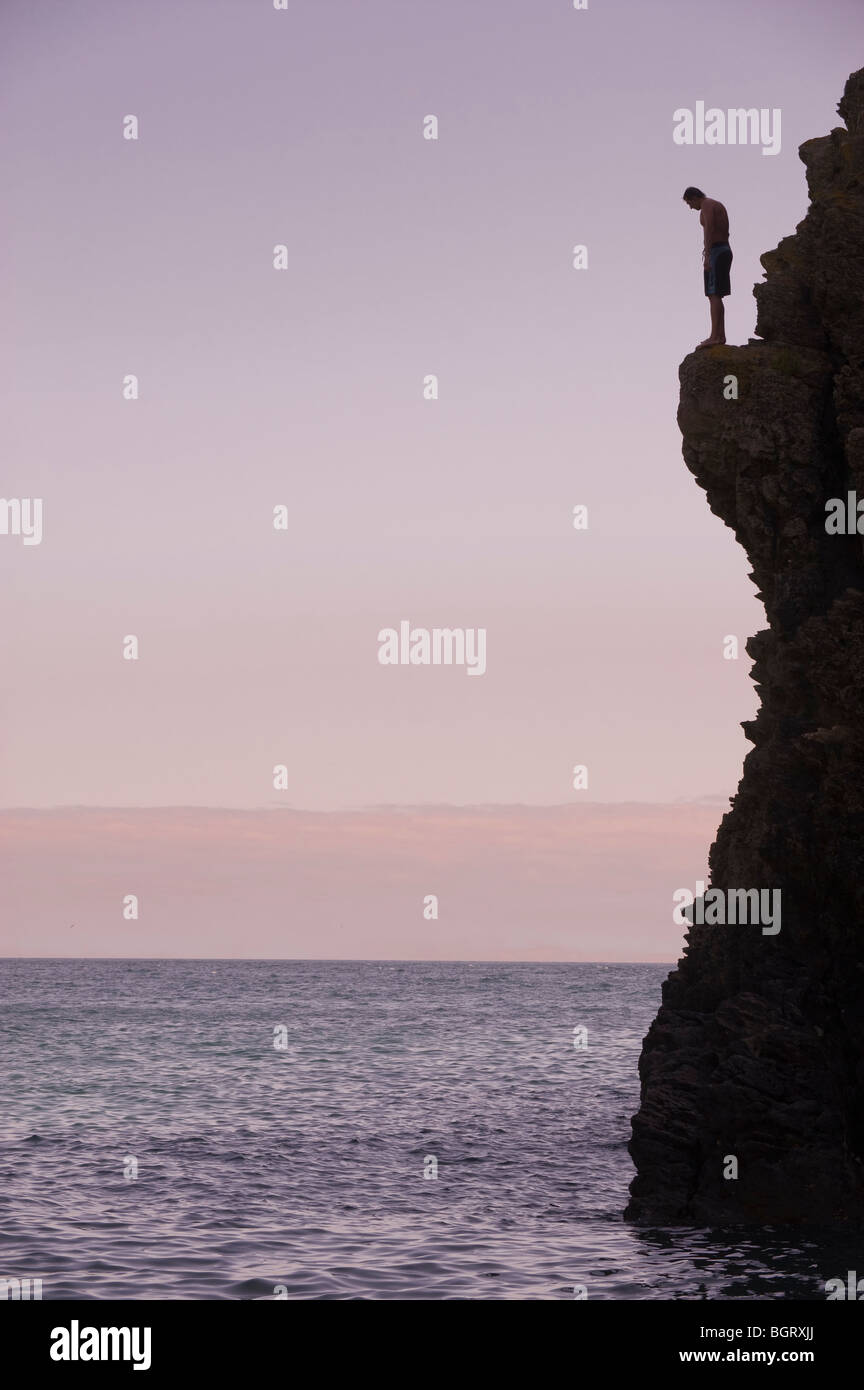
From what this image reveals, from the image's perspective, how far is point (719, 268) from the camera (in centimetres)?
2623

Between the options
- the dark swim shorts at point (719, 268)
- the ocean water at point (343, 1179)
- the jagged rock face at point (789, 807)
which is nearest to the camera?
the ocean water at point (343, 1179)

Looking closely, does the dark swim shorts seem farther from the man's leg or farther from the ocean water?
the ocean water

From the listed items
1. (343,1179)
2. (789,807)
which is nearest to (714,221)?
(789,807)

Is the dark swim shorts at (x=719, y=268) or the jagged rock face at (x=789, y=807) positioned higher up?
the dark swim shorts at (x=719, y=268)

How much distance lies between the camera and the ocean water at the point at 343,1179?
1981 cm

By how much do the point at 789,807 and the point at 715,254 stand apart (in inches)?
446

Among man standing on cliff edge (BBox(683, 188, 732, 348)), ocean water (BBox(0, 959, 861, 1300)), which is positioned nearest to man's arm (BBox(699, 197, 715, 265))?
man standing on cliff edge (BBox(683, 188, 732, 348))

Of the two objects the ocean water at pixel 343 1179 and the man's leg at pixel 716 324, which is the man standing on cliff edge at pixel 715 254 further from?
the ocean water at pixel 343 1179

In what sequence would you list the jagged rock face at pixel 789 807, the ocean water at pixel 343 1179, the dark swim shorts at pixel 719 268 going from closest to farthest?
the ocean water at pixel 343 1179, the jagged rock face at pixel 789 807, the dark swim shorts at pixel 719 268

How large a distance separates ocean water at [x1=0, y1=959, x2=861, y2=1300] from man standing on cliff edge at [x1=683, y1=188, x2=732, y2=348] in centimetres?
1756

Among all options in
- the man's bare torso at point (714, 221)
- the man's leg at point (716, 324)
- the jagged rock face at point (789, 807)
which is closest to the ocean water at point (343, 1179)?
the jagged rock face at point (789, 807)

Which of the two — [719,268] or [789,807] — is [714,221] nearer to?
[719,268]

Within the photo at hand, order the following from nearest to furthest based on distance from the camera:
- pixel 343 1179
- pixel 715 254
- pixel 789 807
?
pixel 789 807 < pixel 715 254 < pixel 343 1179
